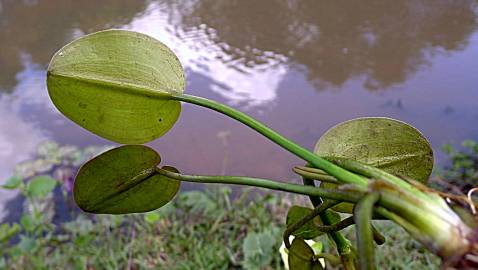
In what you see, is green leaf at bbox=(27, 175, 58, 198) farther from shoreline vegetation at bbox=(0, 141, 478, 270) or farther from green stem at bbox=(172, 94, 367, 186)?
green stem at bbox=(172, 94, 367, 186)

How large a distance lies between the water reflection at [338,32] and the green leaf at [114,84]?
8.05 feet

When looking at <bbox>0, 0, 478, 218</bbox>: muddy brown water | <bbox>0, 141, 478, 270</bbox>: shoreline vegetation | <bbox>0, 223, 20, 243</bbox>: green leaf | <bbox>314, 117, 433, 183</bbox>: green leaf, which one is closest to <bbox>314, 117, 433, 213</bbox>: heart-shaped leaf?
<bbox>314, 117, 433, 183</bbox>: green leaf

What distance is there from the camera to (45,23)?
334 cm

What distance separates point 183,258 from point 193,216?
0.20 metres

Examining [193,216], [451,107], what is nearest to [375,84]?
[451,107]

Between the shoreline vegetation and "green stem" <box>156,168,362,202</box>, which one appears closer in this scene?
"green stem" <box>156,168,362,202</box>

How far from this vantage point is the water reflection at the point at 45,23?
10.0 feet

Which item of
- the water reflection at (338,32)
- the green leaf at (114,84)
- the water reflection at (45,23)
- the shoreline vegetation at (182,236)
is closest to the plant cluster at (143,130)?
the green leaf at (114,84)

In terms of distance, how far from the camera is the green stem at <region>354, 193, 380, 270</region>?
16cm

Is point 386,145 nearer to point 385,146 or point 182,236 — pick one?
point 385,146

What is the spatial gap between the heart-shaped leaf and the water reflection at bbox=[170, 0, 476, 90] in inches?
95.5

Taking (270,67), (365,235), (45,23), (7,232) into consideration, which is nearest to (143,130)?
(365,235)

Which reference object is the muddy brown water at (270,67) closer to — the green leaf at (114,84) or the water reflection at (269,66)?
the water reflection at (269,66)

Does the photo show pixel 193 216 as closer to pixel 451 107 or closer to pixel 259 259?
pixel 259 259
